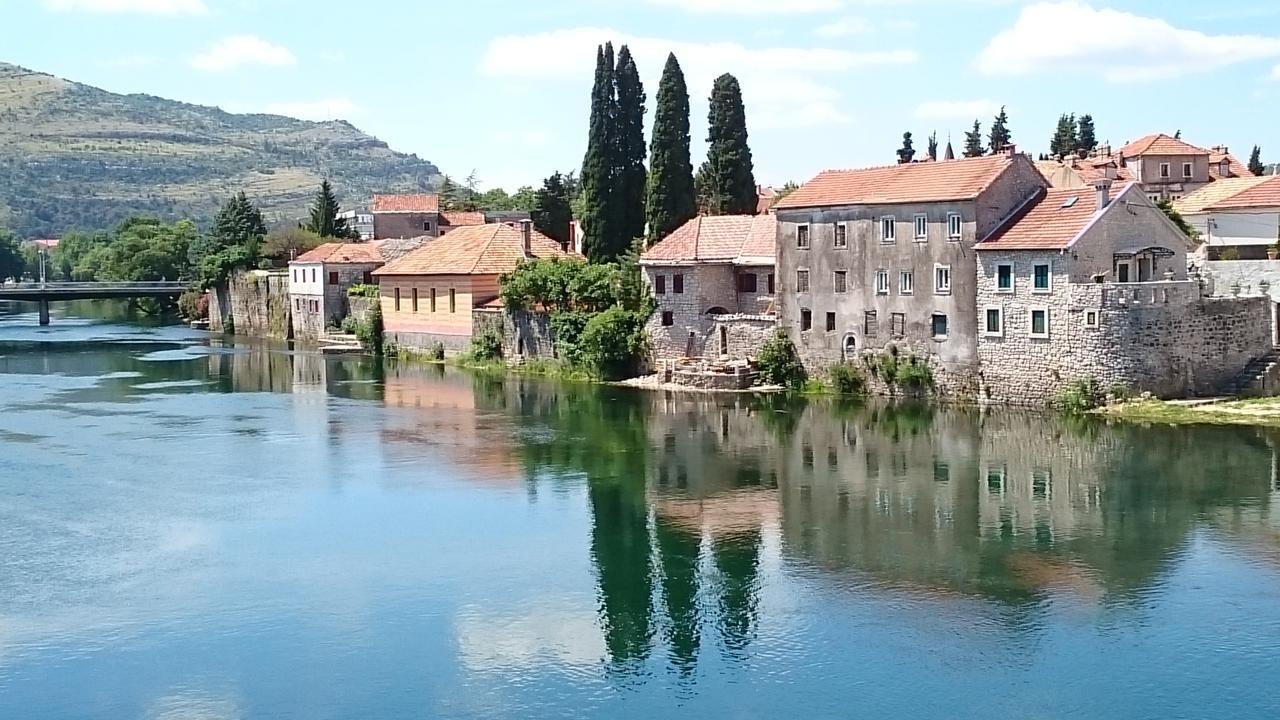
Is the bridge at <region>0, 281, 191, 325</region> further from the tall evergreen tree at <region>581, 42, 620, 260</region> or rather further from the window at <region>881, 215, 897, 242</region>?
the window at <region>881, 215, 897, 242</region>

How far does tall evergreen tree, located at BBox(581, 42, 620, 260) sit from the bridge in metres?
43.8

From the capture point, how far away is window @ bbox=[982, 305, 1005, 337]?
34500 mm

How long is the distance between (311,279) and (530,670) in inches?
1992

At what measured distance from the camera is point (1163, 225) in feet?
115

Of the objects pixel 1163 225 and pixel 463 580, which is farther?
pixel 1163 225

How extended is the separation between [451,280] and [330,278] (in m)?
13.4

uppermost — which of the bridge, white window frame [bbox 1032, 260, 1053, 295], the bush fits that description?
the bridge

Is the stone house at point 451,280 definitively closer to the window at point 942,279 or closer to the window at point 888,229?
the window at point 888,229

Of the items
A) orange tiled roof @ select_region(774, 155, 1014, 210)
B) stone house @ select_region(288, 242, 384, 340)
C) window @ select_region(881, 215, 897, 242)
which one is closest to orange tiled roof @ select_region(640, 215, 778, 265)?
orange tiled roof @ select_region(774, 155, 1014, 210)

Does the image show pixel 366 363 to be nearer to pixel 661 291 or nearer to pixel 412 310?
pixel 412 310

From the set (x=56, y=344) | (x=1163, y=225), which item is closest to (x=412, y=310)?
(x=56, y=344)

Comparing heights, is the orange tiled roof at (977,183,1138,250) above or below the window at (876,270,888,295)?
above

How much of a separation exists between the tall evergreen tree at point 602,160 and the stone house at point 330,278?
17498mm

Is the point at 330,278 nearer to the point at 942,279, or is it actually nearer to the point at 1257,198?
the point at 942,279
